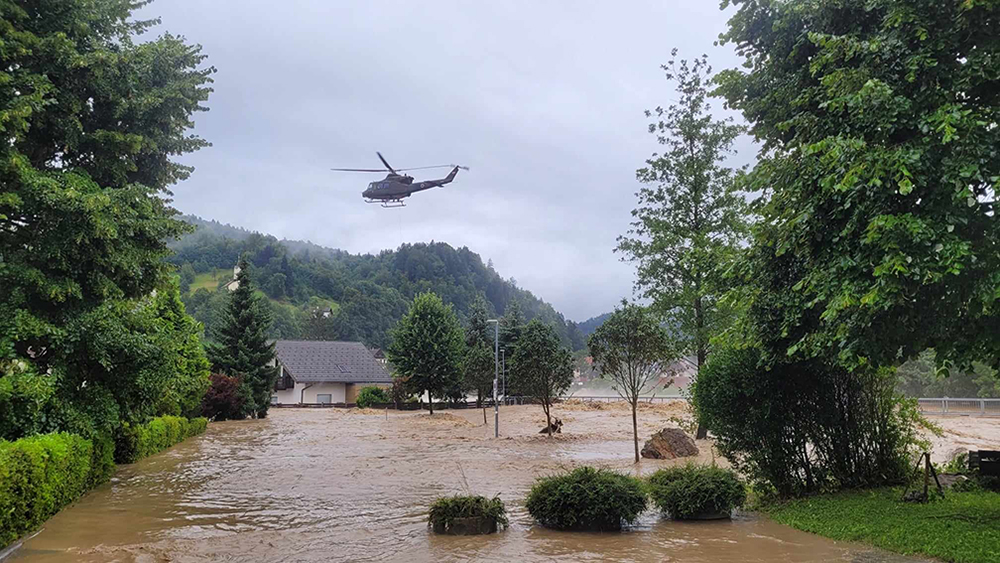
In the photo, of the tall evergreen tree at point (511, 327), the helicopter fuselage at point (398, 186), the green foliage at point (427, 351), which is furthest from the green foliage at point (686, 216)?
the tall evergreen tree at point (511, 327)

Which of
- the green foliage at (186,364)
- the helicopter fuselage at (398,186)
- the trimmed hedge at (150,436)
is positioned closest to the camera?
the trimmed hedge at (150,436)

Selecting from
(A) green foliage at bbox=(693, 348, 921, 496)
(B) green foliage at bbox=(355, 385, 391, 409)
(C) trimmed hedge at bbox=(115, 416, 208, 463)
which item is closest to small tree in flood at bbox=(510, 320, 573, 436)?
(C) trimmed hedge at bbox=(115, 416, 208, 463)

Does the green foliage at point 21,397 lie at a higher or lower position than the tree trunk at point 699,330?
lower

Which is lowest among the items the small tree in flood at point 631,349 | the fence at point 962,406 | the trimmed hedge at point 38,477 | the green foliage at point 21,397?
the fence at point 962,406

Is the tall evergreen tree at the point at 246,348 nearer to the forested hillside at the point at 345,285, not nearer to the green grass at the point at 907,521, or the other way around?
the green grass at the point at 907,521

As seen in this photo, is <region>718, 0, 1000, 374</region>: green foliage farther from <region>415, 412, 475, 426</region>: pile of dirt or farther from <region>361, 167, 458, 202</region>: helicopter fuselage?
<region>415, 412, 475, 426</region>: pile of dirt

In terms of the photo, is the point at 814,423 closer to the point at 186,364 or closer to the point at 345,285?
the point at 186,364

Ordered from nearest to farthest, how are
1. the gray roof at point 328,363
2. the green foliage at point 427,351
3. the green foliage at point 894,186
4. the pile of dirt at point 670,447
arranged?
the green foliage at point 894,186 → the pile of dirt at point 670,447 → the green foliage at point 427,351 → the gray roof at point 328,363
